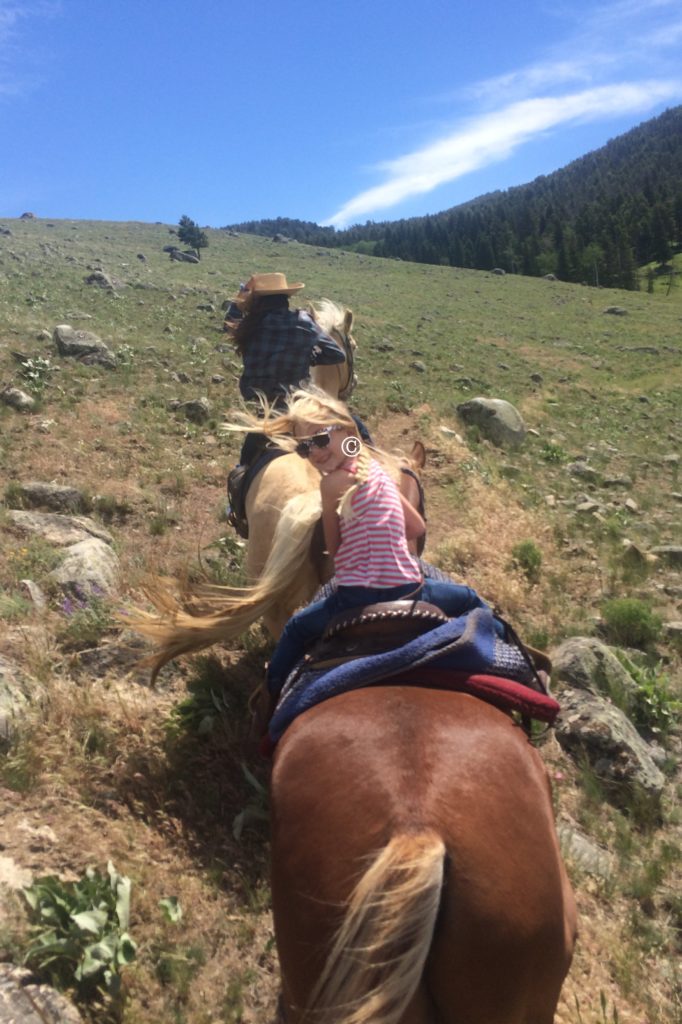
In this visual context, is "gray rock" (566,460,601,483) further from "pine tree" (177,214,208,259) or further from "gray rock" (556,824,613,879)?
"pine tree" (177,214,208,259)

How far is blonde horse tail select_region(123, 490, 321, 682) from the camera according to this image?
3408mm

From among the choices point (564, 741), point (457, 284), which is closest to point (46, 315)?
point (564, 741)

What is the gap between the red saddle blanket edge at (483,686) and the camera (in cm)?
205

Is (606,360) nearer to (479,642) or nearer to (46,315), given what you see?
(46,315)

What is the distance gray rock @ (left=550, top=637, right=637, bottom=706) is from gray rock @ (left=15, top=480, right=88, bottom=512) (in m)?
5.12

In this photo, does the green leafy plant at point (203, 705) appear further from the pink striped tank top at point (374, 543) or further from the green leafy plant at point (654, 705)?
the green leafy plant at point (654, 705)

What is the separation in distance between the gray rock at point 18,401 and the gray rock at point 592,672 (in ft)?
26.9

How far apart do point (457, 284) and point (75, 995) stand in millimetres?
59275

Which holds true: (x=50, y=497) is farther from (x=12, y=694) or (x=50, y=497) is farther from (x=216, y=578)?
(x=12, y=694)

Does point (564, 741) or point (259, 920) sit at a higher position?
point (259, 920)

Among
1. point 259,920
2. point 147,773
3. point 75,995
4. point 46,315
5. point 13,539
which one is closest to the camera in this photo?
point 75,995

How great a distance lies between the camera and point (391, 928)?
1.43 metres

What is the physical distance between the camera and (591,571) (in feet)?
23.2

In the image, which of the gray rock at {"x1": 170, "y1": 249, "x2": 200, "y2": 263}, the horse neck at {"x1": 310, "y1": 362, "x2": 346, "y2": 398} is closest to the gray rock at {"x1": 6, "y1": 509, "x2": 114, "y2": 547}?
the horse neck at {"x1": 310, "y1": 362, "x2": 346, "y2": 398}
